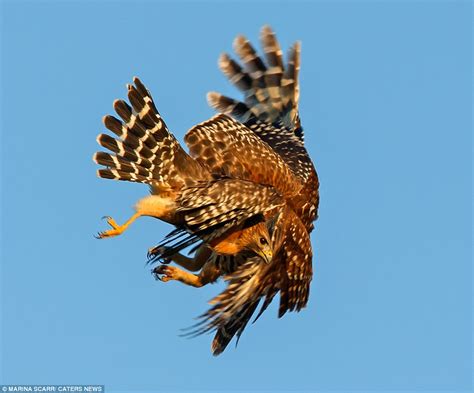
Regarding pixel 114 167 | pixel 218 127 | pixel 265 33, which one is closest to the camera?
pixel 114 167

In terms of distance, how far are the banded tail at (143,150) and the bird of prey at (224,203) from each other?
0.04 ft

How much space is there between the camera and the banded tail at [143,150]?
623 inches

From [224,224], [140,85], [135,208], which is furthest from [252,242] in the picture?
[140,85]

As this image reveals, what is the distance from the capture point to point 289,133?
19.1 m

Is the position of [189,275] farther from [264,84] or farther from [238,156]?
[264,84]

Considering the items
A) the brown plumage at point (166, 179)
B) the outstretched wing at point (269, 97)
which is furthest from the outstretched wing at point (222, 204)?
the outstretched wing at point (269, 97)

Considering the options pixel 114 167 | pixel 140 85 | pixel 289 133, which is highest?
pixel 289 133

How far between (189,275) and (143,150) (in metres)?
2.26

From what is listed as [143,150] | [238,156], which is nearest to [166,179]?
[143,150]

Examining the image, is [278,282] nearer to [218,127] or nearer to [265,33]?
[218,127]

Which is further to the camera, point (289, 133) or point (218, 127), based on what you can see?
point (289, 133)

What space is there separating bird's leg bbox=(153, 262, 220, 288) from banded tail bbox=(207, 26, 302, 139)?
268 centimetres

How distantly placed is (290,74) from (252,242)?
3463 mm

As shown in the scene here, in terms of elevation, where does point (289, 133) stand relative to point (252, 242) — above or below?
above
